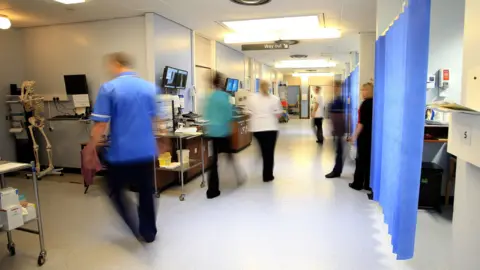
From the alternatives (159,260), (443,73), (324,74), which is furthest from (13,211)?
(324,74)

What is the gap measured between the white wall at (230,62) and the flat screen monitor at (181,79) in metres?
2.23

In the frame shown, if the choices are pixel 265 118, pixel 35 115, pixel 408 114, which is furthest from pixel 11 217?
pixel 35 115

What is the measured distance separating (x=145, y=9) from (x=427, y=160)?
4.90 metres

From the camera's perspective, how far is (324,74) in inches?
751

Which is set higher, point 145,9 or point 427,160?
point 145,9

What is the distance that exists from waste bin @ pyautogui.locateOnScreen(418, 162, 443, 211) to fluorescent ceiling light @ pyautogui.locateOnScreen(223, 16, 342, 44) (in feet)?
12.3

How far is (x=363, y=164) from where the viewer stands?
4.63 meters

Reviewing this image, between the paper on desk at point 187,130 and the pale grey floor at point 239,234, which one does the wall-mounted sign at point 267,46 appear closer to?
the paper on desk at point 187,130

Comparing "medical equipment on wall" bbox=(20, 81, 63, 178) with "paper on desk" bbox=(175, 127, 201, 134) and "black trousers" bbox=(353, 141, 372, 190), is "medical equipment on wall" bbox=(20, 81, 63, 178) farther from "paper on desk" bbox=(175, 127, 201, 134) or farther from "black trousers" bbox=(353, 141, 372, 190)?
"black trousers" bbox=(353, 141, 372, 190)

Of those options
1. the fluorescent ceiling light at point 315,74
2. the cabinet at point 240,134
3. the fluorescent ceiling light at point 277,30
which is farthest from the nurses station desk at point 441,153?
the fluorescent ceiling light at point 315,74

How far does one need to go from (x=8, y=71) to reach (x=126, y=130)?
509 cm

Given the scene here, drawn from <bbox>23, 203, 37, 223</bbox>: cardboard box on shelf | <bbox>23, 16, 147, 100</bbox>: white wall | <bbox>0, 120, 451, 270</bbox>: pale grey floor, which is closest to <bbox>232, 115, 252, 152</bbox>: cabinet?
<bbox>23, 16, 147, 100</bbox>: white wall

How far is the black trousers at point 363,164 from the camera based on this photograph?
4484 millimetres

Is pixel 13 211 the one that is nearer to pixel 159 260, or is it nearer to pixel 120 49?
pixel 159 260
